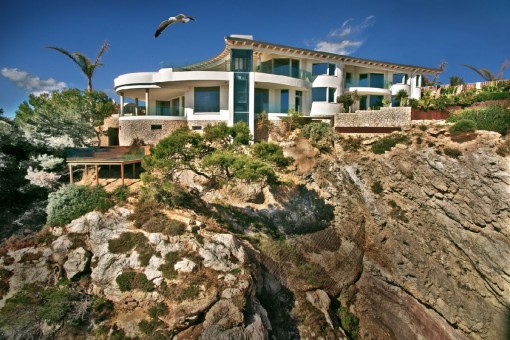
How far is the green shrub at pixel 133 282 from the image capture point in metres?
16.8

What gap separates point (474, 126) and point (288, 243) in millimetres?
18550

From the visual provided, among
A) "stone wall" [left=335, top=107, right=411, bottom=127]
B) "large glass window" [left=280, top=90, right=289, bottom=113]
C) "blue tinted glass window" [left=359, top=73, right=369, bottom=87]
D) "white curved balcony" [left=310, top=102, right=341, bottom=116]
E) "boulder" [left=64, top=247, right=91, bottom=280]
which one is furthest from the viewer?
"blue tinted glass window" [left=359, top=73, right=369, bottom=87]

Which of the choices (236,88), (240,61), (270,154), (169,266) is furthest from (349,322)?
(240,61)

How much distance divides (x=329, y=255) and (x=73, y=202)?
20.0m

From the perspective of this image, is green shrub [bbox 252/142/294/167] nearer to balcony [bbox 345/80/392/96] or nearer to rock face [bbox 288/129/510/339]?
rock face [bbox 288/129/510/339]

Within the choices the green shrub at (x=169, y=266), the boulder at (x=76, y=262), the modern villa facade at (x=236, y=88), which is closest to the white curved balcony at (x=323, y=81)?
the modern villa facade at (x=236, y=88)

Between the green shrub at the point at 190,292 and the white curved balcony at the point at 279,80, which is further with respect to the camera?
the white curved balcony at the point at 279,80

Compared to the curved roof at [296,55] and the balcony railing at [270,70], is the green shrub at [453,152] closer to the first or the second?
the balcony railing at [270,70]

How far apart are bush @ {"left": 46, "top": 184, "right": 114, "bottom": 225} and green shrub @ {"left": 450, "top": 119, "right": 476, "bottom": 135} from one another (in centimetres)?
2832

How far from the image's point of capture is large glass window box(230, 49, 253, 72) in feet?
97.7

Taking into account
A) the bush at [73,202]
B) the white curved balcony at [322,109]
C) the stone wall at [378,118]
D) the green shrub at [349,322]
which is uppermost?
the white curved balcony at [322,109]

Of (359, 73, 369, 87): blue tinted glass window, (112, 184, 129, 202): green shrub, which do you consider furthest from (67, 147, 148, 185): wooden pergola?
(359, 73, 369, 87): blue tinted glass window

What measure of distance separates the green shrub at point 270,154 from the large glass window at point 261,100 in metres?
9.77

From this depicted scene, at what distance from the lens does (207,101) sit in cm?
3073
